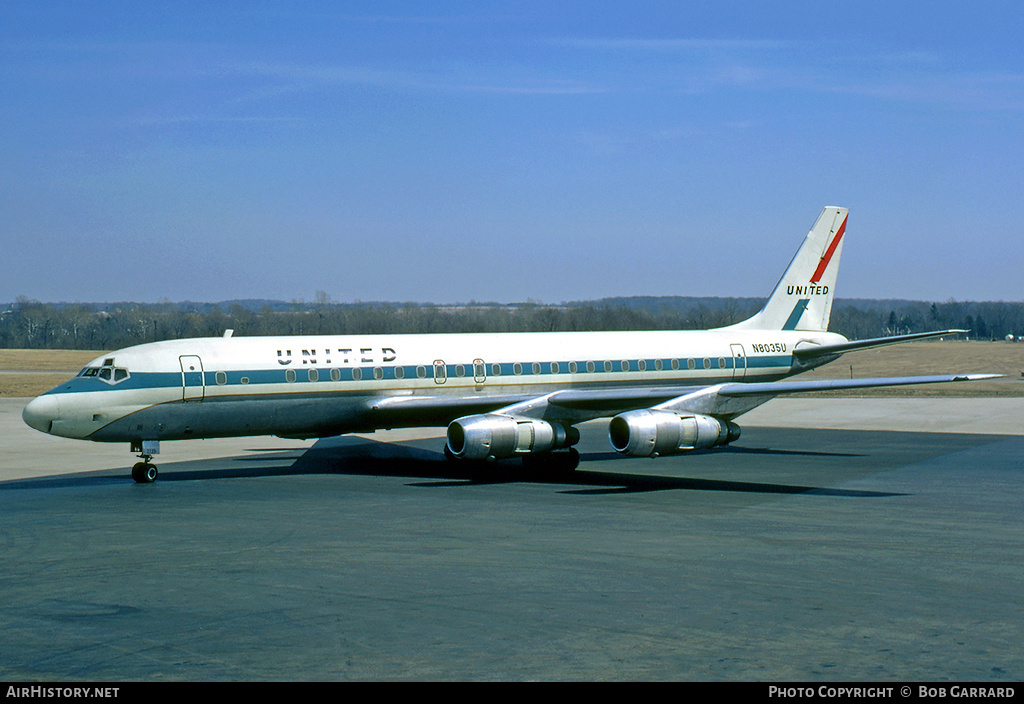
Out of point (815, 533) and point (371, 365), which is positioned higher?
point (371, 365)

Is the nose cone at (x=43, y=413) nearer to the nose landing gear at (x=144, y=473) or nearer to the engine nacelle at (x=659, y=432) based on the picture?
the nose landing gear at (x=144, y=473)

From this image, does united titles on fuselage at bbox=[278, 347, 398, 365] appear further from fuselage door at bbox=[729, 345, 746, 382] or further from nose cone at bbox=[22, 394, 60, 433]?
fuselage door at bbox=[729, 345, 746, 382]

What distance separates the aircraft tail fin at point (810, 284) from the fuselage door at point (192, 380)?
2080 centimetres

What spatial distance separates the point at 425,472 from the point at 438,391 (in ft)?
8.44

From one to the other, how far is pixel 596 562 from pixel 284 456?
21.8 metres

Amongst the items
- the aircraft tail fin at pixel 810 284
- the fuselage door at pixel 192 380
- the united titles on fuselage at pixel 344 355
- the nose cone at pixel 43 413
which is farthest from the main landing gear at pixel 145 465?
the aircraft tail fin at pixel 810 284

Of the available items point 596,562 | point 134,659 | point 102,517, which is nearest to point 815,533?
point 596,562

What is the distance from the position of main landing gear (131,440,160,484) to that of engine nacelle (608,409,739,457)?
42.5 ft

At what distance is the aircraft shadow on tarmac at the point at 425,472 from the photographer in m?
29.6

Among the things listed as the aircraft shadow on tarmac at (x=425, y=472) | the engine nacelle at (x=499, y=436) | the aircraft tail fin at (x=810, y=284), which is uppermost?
the aircraft tail fin at (x=810, y=284)

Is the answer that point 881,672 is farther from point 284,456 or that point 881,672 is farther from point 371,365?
point 284,456

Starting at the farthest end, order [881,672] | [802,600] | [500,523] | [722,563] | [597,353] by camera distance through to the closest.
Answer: [597,353]
[500,523]
[722,563]
[802,600]
[881,672]

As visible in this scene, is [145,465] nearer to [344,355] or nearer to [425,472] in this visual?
[344,355]

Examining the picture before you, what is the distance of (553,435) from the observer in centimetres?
3138
